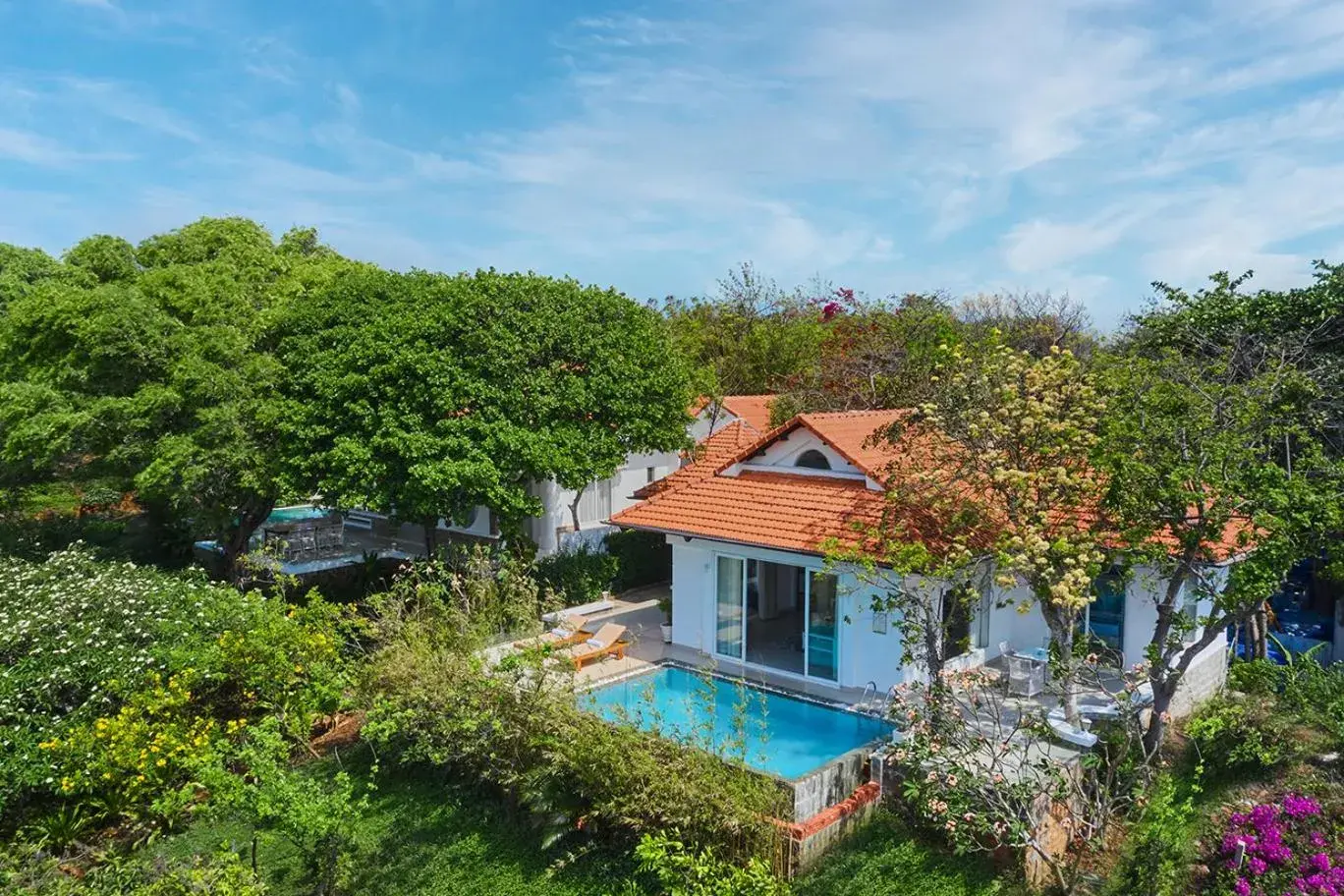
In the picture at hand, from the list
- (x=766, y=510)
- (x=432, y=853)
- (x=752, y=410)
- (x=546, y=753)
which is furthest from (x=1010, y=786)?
(x=752, y=410)

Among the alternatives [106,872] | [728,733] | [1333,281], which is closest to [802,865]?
[728,733]

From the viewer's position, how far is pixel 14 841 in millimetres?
13469

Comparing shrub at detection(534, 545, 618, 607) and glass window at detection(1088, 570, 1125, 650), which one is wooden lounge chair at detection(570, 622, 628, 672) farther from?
glass window at detection(1088, 570, 1125, 650)

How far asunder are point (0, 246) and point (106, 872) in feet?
127

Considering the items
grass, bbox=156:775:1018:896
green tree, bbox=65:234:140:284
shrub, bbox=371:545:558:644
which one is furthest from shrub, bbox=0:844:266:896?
green tree, bbox=65:234:140:284

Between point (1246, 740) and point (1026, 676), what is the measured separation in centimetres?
344

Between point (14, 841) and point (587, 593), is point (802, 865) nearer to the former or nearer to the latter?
point (14, 841)

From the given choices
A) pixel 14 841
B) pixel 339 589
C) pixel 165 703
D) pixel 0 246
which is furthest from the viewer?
pixel 0 246

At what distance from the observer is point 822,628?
17062 mm

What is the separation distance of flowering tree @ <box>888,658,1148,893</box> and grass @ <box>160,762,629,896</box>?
4147 mm

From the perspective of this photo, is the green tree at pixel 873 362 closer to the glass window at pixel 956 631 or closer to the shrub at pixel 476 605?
the glass window at pixel 956 631

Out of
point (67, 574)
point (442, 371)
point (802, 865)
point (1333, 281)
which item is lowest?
point (802, 865)

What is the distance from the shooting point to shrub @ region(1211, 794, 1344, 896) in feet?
31.4

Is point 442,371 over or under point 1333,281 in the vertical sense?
under
